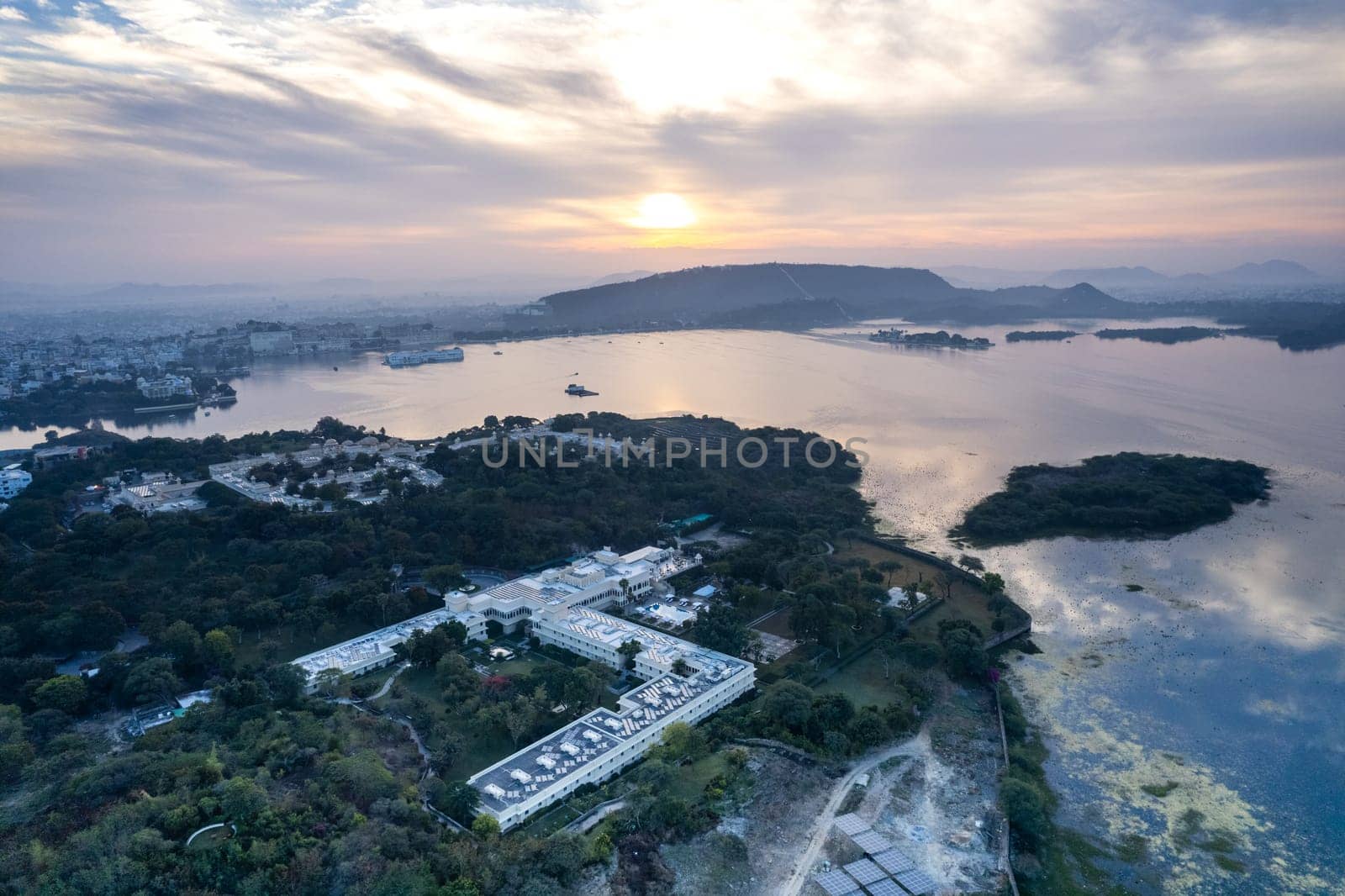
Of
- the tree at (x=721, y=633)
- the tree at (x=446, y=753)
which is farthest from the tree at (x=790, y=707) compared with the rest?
the tree at (x=446, y=753)

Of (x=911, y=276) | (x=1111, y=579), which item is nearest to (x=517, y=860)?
(x=1111, y=579)

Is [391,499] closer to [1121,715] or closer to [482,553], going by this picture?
[482,553]

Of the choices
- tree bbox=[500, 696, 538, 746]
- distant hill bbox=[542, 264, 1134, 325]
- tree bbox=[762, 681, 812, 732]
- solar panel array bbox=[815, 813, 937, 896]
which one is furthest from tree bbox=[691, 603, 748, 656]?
distant hill bbox=[542, 264, 1134, 325]

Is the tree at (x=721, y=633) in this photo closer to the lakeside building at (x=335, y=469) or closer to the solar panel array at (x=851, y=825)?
the solar panel array at (x=851, y=825)

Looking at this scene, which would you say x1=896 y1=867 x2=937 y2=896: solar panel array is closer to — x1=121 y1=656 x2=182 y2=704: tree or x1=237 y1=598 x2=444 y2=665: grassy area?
x1=237 y1=598 x2=444 y2=665: grassy area

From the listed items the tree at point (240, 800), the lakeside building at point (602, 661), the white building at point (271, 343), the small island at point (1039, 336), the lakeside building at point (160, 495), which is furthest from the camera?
the small island at point (1039, 336)

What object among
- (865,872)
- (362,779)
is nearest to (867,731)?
(865,872)

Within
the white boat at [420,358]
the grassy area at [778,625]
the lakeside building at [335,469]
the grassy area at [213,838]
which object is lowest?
the grassy area at [778,625]
